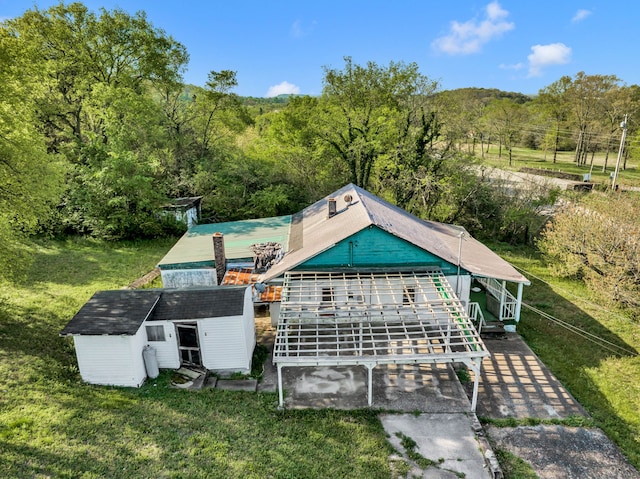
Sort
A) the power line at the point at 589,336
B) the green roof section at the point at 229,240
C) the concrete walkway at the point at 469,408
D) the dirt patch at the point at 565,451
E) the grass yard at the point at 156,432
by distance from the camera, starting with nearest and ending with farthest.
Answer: the grass yard at the point at 156,432 < the dirt patch at the point at 565,451 < the concrete walkway at the point at 469,408 < the power line at the point at 589,336 < the green roof section at the point at 229,240

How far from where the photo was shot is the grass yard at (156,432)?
930 centimetres

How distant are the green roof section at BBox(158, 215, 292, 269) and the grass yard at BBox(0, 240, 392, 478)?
591 centimetres

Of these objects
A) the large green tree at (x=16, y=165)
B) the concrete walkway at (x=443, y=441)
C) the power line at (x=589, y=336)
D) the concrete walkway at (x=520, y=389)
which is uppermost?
the large green tree at (x=16, y=165)

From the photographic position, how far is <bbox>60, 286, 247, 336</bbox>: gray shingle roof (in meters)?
12.2

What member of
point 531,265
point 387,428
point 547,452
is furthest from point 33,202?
point 531,265

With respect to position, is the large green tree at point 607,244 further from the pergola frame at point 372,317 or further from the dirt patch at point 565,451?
the dirt patch at point 565,451

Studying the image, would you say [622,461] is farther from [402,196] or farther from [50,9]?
[50,9]

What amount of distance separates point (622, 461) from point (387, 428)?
5876 millimetres

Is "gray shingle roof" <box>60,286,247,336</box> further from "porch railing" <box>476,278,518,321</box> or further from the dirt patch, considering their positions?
"porch railing" <box>476,278,518,321</box>

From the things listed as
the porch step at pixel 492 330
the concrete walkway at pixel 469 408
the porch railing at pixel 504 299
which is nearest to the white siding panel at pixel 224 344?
the concrete walkway at pixel 469 408

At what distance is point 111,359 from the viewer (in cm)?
1234

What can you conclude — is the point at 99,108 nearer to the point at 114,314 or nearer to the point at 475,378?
the point at 114,314

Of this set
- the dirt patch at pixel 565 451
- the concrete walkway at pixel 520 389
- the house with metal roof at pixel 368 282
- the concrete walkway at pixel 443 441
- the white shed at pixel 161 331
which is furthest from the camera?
the house with metal roof at pixel 368 282

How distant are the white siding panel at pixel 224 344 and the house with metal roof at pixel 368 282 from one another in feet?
4.51
